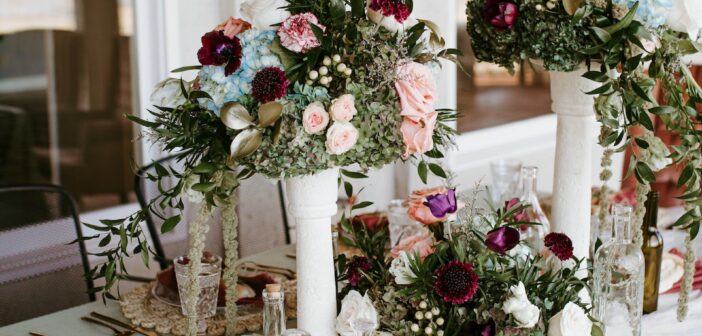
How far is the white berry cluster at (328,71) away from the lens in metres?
1.30

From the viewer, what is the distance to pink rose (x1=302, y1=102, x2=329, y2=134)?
129 cm

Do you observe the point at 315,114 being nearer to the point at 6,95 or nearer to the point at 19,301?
the point at 19,301

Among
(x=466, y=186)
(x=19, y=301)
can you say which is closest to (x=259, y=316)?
(x=19, y=301)

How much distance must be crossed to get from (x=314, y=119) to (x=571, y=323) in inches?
20.0

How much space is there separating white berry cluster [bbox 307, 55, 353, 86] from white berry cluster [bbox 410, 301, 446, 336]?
0.38 metres

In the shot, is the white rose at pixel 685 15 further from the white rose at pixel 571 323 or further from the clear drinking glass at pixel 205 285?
the clear drinking glass at pixel 205 285

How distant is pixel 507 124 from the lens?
4.71 meters

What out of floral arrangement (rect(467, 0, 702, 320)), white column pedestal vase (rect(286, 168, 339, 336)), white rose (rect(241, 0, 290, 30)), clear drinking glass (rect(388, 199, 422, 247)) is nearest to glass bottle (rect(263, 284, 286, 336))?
white column pedestal vase (rect(286, 168, 339, 336))

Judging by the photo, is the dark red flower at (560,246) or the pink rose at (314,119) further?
the dark red flower at (560,246)

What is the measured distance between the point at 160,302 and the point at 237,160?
2.18 feet

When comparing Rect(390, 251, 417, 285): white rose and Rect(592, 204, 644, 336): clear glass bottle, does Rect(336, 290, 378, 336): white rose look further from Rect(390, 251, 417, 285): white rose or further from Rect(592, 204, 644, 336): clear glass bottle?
Rect(592, 204, 644, 336): clear glass bottle

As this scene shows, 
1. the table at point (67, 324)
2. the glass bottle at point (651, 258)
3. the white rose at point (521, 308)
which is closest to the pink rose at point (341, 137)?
the white rose at point (521, 308)

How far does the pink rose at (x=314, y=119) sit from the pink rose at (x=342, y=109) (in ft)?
0.04

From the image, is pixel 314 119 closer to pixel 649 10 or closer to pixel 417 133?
pixel 417 133
